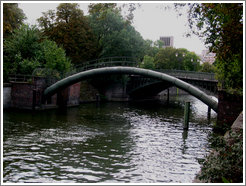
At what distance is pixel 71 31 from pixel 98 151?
25395mm

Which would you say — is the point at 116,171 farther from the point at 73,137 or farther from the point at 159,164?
the point at 73,137

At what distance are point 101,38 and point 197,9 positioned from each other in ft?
97.3

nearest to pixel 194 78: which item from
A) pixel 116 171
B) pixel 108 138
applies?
pixel 108 138

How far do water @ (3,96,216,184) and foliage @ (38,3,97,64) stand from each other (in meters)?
15.9

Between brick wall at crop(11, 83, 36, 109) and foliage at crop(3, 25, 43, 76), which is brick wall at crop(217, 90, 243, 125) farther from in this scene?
foliage at crop(3, 25, 43, 76)

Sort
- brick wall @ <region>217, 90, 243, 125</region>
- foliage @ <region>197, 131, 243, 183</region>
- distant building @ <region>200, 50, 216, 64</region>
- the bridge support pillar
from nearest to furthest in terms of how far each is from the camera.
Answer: foliage @ <region>197, 131, 243, 183</region> → distant building @ <region>200, 50, 216, 64</region> → brick wall @ <region>217, 90, 243, 125</region> → the bridge support pillar

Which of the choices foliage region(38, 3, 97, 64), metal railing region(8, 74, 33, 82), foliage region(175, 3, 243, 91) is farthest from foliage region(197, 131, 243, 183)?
foliage region(38, 3, 97, 64)

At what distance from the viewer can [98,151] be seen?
13.6 meters

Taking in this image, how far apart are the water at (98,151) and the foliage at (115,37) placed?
17.6 metres

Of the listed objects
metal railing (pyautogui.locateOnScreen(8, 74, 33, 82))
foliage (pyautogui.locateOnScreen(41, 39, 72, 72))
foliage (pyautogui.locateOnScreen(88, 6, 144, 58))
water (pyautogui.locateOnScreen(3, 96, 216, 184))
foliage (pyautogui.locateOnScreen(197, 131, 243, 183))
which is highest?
foliage (pyautogui.locateOnScreen(88, 6, 144, 58))

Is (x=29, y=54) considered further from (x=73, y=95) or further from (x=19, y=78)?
(x=73, y=95)

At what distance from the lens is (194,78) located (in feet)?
101

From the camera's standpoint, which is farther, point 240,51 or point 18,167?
point 18,167

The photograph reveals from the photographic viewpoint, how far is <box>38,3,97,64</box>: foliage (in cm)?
3622
